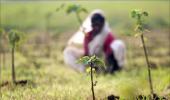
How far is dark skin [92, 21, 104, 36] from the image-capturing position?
14761 millimetres

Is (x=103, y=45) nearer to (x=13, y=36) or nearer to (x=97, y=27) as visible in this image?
(x=97, y=27)

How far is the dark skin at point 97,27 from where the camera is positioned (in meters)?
14.8

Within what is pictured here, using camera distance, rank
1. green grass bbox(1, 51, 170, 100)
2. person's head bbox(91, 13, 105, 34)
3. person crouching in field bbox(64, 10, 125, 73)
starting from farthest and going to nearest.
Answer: person crouching in field bbox(64, 10, 125, 73)
person's head bbox(91, 13, 105, 34)
green grass bbox(1, 51, 170, 100)

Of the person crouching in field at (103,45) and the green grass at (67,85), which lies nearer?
the green grass at (67,85)

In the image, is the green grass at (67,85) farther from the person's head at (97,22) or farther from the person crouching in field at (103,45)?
the person's head at (97,22)

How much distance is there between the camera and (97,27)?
14859 mm

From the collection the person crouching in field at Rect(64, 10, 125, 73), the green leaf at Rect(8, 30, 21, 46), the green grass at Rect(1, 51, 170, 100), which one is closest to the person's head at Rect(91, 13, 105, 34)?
the person crouching in field at Rect(64, 10, 125, 73)

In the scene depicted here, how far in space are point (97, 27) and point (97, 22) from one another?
0.59 ft

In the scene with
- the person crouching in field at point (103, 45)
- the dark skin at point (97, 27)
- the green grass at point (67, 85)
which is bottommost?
the green grass at point (67, 85)

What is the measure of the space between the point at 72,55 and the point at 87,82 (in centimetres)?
457

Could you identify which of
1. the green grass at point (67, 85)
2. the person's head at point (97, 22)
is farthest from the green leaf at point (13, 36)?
the person's head at point (97, 22)

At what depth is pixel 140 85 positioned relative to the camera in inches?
381

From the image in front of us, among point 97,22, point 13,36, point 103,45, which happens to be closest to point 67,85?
point 13,36

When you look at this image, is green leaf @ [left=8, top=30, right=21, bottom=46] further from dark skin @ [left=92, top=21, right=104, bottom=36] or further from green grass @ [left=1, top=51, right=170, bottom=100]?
dark skin @ [left=92, top=21, right=104, bottom=36]
